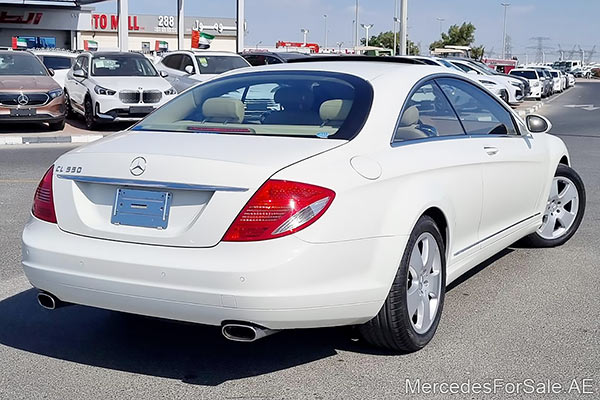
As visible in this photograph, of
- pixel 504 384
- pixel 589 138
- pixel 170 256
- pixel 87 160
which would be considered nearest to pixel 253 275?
pixel 170 256

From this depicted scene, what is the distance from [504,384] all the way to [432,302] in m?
0.70

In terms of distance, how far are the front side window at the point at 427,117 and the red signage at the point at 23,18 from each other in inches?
1758

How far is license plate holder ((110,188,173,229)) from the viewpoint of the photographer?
3805 mm

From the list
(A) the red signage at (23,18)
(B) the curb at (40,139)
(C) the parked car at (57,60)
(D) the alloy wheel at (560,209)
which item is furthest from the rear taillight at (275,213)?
(A) the red signage at (23,18)

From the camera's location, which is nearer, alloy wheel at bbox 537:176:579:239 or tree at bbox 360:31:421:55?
alloy wheel at bbox 537:176:579:239

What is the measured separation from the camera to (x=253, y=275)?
360 centimetres

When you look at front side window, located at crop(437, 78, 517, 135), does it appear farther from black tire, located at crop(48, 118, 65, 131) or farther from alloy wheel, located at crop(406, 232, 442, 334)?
black tire, located at crop(48, 118, 65, 131)

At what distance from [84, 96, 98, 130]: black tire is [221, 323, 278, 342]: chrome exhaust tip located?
13.8 m

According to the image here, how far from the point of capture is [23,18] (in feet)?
152

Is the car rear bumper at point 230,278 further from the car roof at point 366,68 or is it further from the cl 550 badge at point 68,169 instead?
the car roof at point 366,68

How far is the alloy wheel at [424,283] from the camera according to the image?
14.1 feet

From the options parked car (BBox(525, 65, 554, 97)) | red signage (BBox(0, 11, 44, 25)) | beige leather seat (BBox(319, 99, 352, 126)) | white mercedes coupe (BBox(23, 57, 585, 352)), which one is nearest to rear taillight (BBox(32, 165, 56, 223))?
white mercedes coupe (BBox(23, 57, 585, 352))

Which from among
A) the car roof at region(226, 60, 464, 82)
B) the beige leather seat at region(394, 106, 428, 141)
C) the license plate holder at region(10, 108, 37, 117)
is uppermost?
the car roof at region(226, 60, 464, 82)

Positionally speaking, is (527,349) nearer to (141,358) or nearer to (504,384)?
(504,384)
